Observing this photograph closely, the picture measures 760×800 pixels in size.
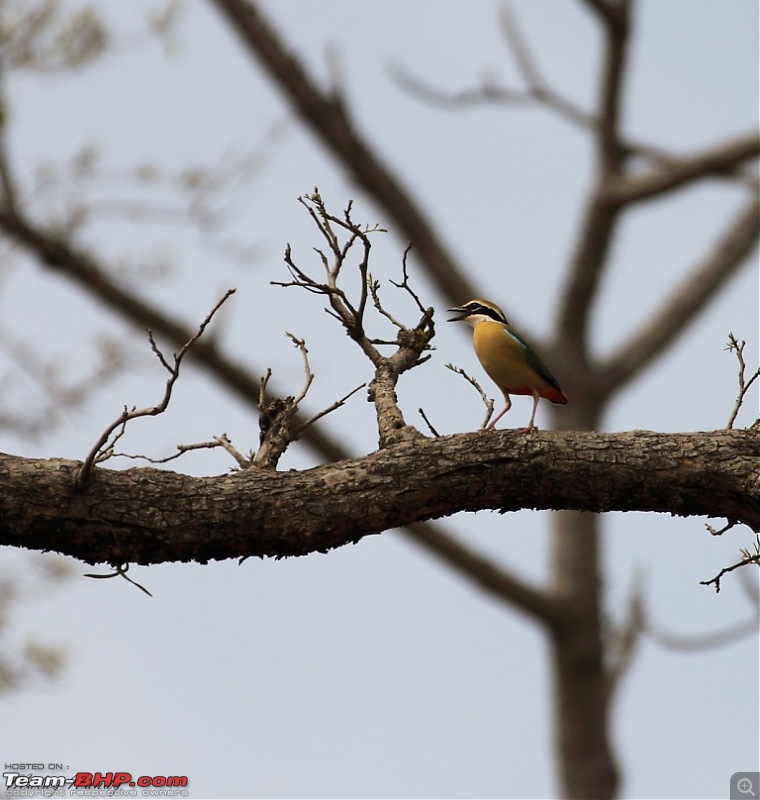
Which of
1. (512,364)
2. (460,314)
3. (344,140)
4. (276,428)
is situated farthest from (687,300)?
(276,428)

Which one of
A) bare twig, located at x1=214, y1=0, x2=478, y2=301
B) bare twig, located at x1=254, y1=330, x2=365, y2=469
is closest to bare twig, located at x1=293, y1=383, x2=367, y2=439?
bare twig, located at x1=254, y1=330, x2=365, y2=469

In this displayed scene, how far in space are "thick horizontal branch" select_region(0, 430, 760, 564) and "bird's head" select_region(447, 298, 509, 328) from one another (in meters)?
2.72

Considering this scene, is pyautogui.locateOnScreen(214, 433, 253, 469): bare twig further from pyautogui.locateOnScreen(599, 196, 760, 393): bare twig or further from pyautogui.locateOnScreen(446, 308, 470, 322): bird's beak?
pyautogui.locateOnScreen(599, 196, 760, 393): bare twig

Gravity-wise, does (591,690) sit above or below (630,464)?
above

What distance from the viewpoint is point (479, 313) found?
7.53 meters

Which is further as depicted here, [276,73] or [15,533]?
[276,73]

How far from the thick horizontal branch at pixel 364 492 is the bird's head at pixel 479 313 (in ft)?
8.94

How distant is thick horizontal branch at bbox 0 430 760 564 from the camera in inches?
174

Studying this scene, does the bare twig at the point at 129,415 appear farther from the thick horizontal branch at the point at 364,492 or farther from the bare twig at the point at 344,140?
the bare twig at the point at 344,140

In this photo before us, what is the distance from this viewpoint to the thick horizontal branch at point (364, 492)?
4.43 metres

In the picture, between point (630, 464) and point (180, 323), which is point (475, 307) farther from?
point (180, 323)

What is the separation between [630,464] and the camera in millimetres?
4664

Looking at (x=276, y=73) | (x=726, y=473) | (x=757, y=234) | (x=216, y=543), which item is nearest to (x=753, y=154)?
(x=757, y=234)

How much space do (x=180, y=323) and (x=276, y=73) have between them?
3033 mm
